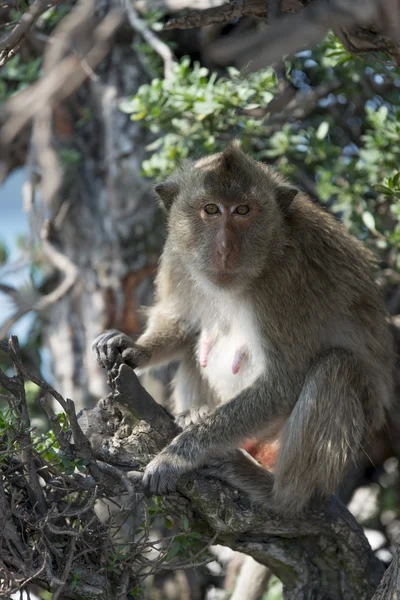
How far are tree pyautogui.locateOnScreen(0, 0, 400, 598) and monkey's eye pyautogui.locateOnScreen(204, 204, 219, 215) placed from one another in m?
0.88

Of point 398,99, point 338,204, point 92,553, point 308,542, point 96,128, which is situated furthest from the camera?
point 96,128

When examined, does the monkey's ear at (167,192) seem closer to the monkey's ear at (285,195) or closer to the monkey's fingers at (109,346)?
the monkey's ear at (285,195)

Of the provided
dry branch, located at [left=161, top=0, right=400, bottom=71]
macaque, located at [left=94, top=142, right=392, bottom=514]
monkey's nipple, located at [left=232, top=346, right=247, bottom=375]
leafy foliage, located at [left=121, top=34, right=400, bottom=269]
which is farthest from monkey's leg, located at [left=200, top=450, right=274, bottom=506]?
dry branch, located at [left=161, top=0, right=400, bottom=71]

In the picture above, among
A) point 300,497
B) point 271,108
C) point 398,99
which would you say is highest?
point 271,108

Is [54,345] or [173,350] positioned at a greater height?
[173,350]

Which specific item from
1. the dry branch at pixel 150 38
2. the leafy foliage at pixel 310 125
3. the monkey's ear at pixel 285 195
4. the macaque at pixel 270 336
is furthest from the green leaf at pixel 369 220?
the dry branch at pixel 150 38

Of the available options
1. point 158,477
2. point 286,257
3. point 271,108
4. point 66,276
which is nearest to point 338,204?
point 271,108

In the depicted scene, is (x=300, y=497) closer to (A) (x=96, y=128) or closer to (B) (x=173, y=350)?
(B) (x=173, y=350)

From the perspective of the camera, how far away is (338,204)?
5805 millimetres

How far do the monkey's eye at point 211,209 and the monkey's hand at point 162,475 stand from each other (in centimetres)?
131

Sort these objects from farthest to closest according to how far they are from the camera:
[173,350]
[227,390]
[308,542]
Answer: [173,350], [227,390], [308,542]

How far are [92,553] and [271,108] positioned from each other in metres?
2.72

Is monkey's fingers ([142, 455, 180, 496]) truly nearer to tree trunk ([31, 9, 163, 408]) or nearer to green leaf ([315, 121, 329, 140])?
tree trunk ([31, 9, 163, 408])

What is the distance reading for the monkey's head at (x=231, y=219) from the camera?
4125 millimetres
